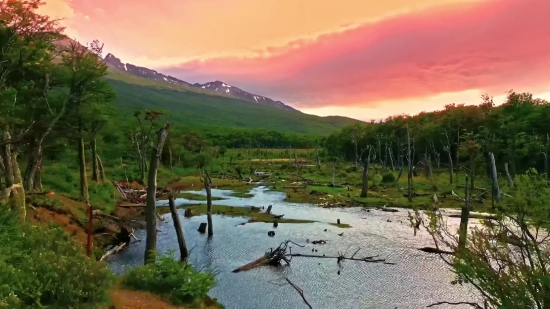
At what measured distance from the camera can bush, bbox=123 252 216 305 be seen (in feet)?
58.6

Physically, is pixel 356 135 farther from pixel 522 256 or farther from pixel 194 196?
pixel 522 256

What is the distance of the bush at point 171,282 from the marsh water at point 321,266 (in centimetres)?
350

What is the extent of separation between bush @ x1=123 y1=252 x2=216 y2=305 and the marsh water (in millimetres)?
3498

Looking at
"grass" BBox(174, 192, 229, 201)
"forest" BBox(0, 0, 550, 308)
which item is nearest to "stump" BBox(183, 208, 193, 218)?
"forest" BBox(0, 0, 550, 308)

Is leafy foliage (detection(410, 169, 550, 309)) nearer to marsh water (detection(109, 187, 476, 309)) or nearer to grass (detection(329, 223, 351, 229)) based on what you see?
marsh water (detection(109, 187, 476, 309))

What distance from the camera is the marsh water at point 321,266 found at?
22.8 meters

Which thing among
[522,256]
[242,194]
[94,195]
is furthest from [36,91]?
[242,194]

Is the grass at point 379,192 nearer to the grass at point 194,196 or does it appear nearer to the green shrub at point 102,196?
the grass at point 194,196

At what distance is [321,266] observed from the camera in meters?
28.6

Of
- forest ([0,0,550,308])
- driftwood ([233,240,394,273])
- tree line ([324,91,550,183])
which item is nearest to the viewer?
forest ([0,0,550,308])

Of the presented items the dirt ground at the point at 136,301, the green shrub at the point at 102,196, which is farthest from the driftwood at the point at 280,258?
the green shrub at the point at 102,196

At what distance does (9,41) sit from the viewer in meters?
24.3

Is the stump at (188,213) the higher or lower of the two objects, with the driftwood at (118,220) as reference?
lower

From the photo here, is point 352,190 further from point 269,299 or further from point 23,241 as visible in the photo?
point 23,241
